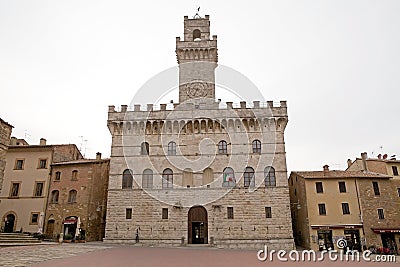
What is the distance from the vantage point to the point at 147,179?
2989 centimetres

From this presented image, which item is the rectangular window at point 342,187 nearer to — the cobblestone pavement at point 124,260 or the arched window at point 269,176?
the arched window at point 269,176

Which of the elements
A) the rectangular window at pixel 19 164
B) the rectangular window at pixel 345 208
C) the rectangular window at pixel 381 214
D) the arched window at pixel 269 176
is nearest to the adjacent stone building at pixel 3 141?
the rectangular window at pixel 19 164

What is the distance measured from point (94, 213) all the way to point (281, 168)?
19083mm

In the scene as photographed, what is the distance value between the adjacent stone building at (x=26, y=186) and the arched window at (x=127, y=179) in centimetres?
876

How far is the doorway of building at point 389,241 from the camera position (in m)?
28.3

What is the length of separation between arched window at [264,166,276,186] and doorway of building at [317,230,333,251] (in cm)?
637

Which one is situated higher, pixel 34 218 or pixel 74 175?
pixel 74 175

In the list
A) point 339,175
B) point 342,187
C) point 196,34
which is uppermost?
point 196,34

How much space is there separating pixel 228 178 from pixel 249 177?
1.97 m

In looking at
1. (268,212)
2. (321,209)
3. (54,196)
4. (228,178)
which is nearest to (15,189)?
(54,196)

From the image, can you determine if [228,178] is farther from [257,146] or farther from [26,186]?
[26,186]

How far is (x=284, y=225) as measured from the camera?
2778 cm

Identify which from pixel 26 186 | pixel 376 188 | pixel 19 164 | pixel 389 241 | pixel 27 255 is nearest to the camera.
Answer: pixel 27 255

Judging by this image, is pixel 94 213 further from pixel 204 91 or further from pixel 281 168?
pixel 281 168
